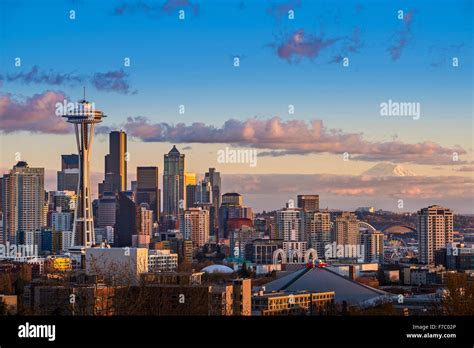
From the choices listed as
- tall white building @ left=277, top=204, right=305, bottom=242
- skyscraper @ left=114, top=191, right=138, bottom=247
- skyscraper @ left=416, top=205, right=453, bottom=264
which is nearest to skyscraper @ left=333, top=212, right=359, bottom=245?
tall white building @ left=277, top=204, right=305, bottom=242

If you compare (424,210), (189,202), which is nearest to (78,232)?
(189,202)

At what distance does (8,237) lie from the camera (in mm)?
47094

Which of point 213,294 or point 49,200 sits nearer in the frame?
point 213,294

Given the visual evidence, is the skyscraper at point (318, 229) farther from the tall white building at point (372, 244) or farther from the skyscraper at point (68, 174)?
the skyscraper at point (68, 174)

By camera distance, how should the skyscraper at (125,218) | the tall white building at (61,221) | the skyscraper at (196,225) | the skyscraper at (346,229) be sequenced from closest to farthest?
the skyscraper at (346,229)
the skyscraper at (196,225)
the tall white building at (61,221)
the skyscraper at (125,218)

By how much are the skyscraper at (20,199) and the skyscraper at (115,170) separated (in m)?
3.42

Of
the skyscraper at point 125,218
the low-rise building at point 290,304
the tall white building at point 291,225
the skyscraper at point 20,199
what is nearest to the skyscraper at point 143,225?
the skyscraper at point 125,218

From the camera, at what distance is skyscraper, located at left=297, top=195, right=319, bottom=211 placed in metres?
46.0

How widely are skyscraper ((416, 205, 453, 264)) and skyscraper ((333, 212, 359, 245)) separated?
15.1 ft

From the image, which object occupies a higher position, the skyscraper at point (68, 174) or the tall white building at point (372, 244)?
the skyscraper at point (68, 174)

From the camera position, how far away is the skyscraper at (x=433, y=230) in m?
42.5

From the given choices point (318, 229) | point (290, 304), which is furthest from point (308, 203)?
point (290, 304)

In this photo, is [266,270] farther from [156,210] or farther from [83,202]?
[156,210]

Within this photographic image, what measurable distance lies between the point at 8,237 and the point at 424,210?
17.5 metres
